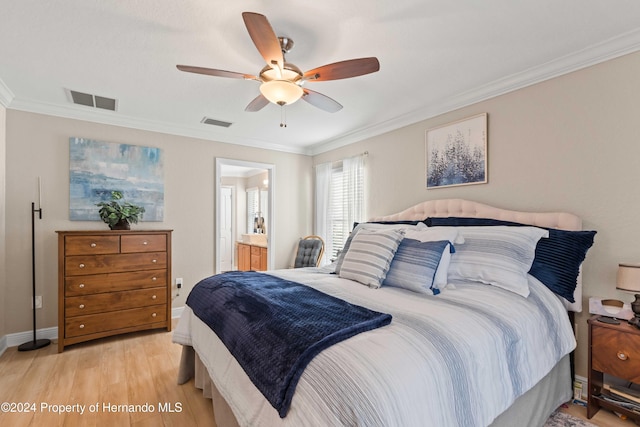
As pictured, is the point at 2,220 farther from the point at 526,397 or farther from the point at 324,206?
the point at 526,397

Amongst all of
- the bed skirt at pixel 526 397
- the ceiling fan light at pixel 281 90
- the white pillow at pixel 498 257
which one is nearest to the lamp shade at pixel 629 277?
the white pillow at pixel 498 257

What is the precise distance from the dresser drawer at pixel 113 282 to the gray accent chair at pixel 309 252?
6.27 feet

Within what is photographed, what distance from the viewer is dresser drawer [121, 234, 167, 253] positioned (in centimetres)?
328

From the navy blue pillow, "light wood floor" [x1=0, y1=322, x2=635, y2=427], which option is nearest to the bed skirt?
"light wood floor" [x1=0, y1=322, x2=635, y2=427]

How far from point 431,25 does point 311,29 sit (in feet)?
2.46

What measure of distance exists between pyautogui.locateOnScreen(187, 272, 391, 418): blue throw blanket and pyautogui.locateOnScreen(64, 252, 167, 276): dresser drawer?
1574 mm

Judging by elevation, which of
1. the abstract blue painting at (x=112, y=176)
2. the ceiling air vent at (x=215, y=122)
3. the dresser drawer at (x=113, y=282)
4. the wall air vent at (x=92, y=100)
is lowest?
the dresser drawer at (x=113, y=282)

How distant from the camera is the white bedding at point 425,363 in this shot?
993 millimetres

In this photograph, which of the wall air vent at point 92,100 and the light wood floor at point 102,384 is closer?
the light wood floor at point 102,384

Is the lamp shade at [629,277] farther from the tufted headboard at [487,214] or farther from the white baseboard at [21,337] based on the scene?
the white baseboard at [21,337]

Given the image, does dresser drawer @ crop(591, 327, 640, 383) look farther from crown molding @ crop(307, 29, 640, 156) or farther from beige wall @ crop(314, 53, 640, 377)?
crown molding @ crop(307, 29, 640, 156)

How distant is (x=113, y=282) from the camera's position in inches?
126

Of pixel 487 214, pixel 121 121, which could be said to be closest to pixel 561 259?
pixel 487 214

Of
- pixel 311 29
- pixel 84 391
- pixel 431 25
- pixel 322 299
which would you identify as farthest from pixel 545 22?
pixel 84 391
